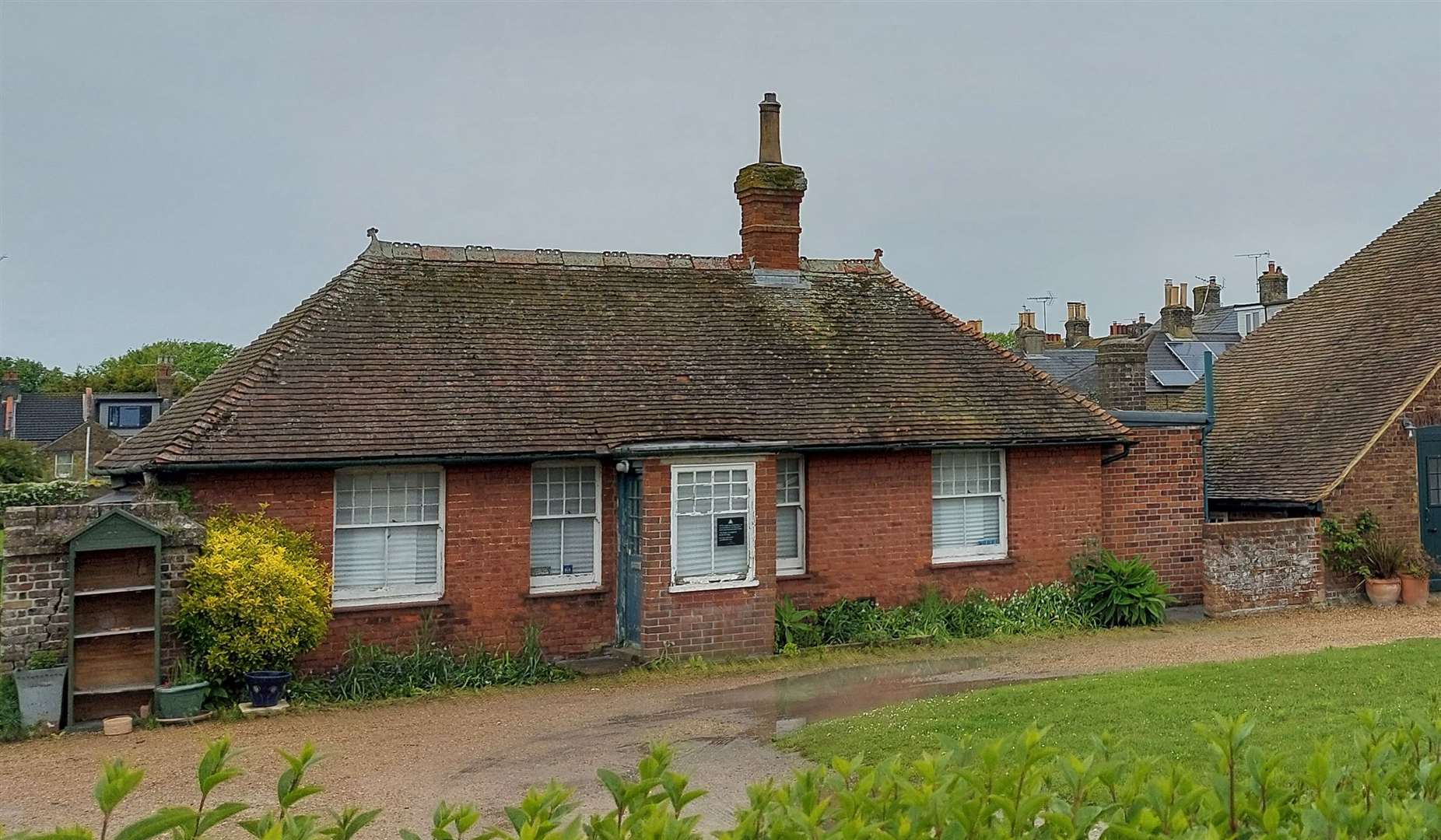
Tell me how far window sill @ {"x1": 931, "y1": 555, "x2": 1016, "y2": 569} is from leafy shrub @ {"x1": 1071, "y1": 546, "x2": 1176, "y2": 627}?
1.16 metres

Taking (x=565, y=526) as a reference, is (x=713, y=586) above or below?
below

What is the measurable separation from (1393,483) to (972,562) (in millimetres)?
7414

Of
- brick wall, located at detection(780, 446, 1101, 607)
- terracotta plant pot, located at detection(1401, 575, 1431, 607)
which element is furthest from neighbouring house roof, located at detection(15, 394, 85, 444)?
terracotta plant pot, located at detection(1401, 575, 1431, 607)

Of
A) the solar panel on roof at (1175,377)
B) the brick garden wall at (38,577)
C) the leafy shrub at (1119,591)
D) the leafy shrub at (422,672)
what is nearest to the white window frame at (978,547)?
the leafy shrub at (1119,591)

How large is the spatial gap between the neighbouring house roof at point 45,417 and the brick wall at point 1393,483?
69244 mm

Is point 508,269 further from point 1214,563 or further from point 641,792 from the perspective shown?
point 641,792

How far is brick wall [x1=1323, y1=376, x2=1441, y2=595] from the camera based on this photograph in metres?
18.9

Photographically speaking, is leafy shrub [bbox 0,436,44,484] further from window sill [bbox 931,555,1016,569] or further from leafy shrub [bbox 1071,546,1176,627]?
leafy shrub [bbox 1071,546,1176,627]

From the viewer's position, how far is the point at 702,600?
15.0m

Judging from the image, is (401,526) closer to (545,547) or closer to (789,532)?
(545,547)

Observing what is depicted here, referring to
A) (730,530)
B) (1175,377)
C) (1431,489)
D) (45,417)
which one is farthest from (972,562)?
(45,417)

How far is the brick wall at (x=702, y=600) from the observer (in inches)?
579

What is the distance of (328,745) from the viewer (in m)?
11.4

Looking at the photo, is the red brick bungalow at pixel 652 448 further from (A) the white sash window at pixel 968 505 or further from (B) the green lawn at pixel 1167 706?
(B) the green lawn at pixel 1167 706
